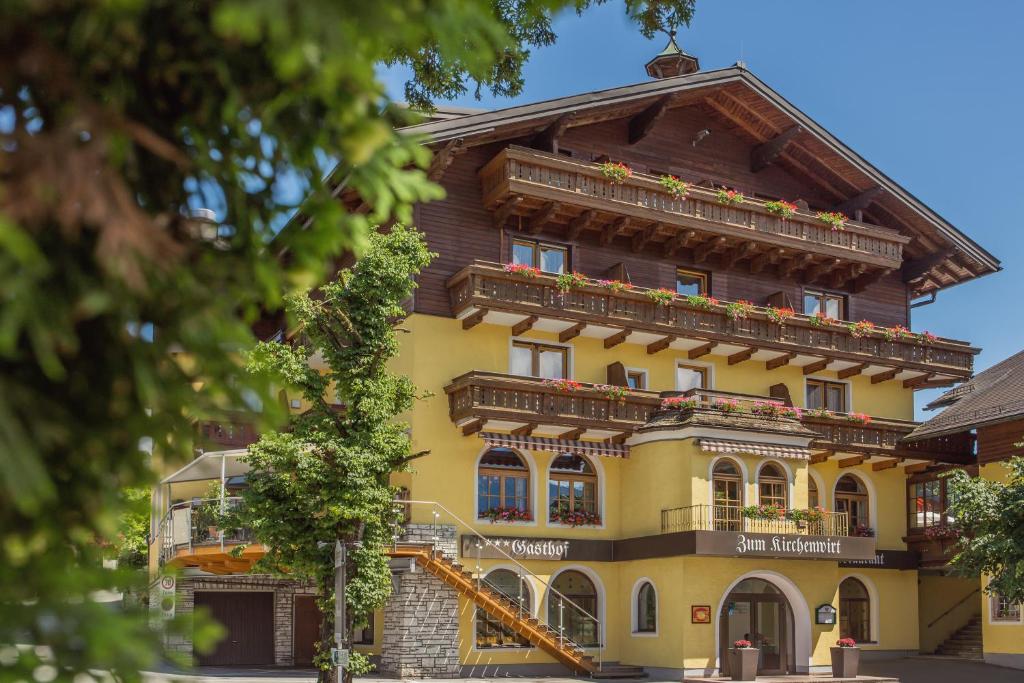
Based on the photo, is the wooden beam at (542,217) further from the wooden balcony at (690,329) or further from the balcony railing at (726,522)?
the balcony railing at (726,522)

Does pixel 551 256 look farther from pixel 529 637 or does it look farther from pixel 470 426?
pixel 529 637

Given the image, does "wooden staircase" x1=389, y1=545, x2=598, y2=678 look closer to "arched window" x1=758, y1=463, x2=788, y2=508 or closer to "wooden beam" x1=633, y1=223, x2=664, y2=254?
"arched window" x1=758, y1=463, x2=788, y2=508

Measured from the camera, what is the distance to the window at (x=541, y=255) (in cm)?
2944

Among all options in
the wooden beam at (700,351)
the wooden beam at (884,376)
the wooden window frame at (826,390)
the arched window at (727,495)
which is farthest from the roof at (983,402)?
the arched window at (727,495)

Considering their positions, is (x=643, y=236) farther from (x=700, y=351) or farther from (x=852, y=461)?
(x=852, y=461)

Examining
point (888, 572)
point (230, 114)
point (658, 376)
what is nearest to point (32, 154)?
point (230, 114)

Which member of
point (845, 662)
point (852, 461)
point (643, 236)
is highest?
point (643, 236)

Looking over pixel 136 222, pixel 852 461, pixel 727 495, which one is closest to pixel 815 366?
pixel 852 461

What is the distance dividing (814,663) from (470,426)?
10.6 metres

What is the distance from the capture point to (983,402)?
32.8 metres

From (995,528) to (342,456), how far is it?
14321 mm

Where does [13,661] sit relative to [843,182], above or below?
below

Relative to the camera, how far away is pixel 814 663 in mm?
28844

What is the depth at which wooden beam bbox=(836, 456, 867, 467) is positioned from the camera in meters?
33.1
